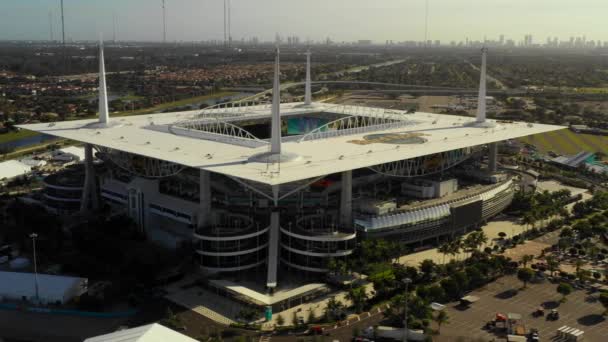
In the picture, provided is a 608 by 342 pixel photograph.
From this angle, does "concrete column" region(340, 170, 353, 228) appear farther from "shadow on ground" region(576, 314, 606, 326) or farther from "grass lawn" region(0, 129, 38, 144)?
"grass lawn" region(0, 129, 38, 144)

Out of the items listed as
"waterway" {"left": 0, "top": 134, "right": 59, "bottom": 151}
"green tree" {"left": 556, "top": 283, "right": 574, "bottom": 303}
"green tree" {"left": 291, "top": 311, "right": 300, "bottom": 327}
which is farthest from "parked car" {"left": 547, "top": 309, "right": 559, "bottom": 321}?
"waterway" {"left": 0, "top": 134, "right": 59, "bottom": 151}

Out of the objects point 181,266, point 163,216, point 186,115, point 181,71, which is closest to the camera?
point 181,266

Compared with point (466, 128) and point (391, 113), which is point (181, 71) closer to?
point (391, 113)

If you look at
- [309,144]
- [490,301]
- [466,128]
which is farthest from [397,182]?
[490,301]

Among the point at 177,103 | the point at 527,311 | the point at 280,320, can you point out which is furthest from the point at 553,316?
the point at 177,103

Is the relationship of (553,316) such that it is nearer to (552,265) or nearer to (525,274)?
(525,274)

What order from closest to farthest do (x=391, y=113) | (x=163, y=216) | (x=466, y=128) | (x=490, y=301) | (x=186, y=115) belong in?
(x=490, y=301)
(x=163, y=216)
(x=466, y=128)
(x=186, y=115)
(x=391, y=113)

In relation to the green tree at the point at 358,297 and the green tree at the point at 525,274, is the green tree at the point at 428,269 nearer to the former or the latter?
the green tree at the point at 525,274
